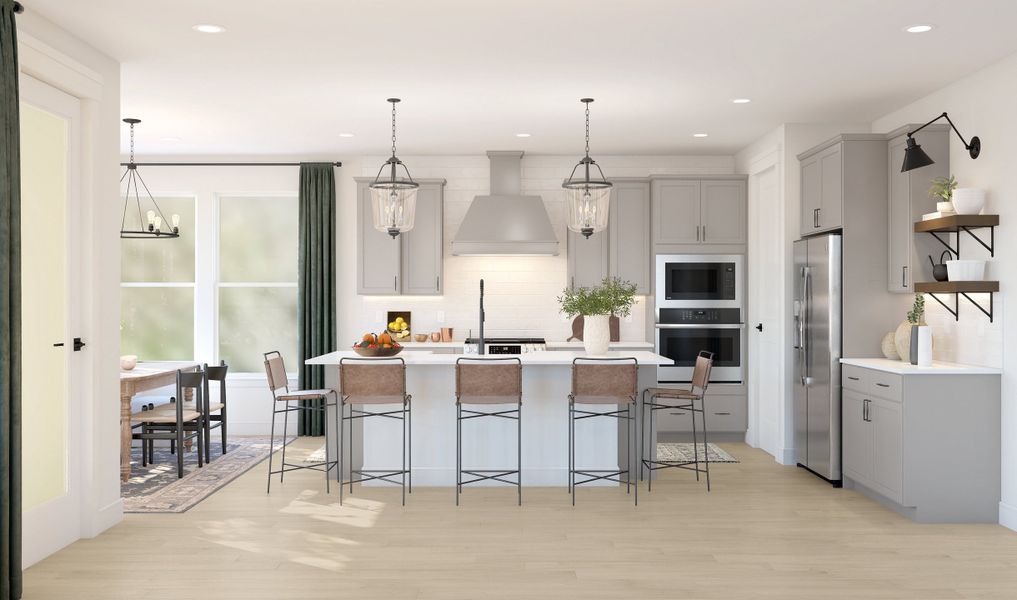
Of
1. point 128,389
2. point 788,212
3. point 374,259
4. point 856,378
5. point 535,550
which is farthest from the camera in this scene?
point 374,259

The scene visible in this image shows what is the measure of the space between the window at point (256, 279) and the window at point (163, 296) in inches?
13.6

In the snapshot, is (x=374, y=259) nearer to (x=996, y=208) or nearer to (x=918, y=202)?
(x=918, y=202)

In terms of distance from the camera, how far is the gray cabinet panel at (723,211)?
8.13m

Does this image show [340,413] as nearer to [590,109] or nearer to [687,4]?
[590,109]

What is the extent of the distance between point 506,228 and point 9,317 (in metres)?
4.94

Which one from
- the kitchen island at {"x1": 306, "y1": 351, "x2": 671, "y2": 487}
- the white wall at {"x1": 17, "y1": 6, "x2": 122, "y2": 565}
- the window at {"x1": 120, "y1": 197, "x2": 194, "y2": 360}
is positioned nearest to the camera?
the white wall at {"x1": 17, "y1": 6, "x2": 122, "y2": 565}

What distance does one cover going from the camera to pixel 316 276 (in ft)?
27.7

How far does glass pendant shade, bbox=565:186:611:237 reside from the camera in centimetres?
589

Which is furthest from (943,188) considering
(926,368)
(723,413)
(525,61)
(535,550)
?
(535,550)

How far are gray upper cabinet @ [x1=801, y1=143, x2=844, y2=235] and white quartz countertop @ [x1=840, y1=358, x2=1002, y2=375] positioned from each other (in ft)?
3.57

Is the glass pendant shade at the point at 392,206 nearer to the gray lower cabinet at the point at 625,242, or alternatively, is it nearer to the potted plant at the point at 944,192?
the gray lower cabinet at the point at 625,242

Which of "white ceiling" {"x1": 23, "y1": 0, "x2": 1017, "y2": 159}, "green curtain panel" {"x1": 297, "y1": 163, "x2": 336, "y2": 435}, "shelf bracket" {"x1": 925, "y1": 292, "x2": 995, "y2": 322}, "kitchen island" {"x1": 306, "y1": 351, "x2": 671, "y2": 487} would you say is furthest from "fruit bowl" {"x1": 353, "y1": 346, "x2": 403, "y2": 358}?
"shelf bracket" {"x1": 925, "y1": 292, "x2": 995, "y2": 322}

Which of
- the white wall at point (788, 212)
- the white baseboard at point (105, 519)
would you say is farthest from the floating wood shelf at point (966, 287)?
the white baseboard at point (105, 519)

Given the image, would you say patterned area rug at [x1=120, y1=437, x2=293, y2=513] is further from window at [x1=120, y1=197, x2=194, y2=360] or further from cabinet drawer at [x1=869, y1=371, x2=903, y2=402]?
cabinet drawer at [x1=869, y1=371, x2=903, y2=402]
